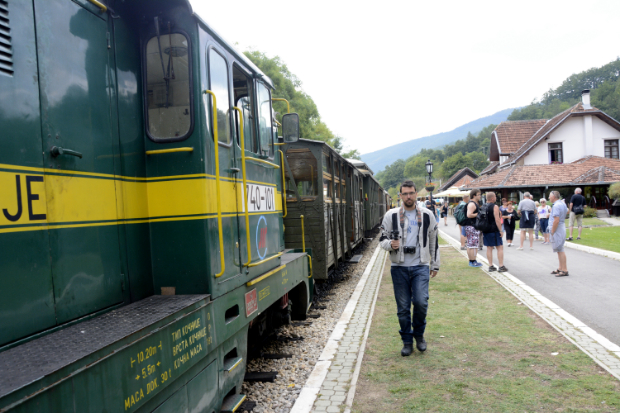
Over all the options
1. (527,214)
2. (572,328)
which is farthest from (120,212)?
(527,214)

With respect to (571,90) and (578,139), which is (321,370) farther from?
(571,90)

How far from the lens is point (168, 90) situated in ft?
10.3

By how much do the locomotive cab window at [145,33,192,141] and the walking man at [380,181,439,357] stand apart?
2.80 m

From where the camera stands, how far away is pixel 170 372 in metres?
2.49

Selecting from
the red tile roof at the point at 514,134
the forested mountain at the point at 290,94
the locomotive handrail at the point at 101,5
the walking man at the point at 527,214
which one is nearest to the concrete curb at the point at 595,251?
the walking man at the point at 527,214

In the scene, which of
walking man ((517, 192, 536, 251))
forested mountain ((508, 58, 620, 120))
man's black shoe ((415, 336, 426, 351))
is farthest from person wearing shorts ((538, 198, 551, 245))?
forested mountain ((508, 58, 620, 120))

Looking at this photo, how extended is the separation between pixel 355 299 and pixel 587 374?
414cm

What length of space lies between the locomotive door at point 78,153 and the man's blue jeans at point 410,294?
3.19 metres

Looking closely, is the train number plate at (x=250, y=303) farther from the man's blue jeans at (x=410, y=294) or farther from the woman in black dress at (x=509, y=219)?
the woman in black dress at (x=509, y=219)

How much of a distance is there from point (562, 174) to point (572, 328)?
28112mm

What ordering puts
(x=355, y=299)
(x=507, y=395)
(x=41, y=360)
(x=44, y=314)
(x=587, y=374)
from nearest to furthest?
(x=41, y=360) < (x=44, y=314) < (x=507, y=395) < (x=587, y=374) < (x=355, y=299)

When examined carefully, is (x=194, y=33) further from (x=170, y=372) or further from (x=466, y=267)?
(x=466, y=267)

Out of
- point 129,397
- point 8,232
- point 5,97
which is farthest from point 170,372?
point 5,97

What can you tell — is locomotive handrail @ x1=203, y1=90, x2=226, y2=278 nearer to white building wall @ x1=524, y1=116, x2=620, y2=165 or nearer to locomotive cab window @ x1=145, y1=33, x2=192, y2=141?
locomotive cab window @ x1=145, y1=33, x2=192, y2=141
